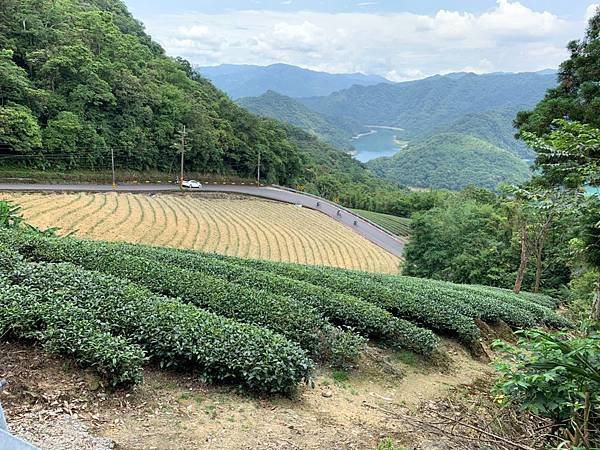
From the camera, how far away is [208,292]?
6422 millimetres

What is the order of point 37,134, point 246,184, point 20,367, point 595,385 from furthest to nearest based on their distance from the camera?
point 246,184
point 37,134
point 20,367
point 595,385

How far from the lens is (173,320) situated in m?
4.96

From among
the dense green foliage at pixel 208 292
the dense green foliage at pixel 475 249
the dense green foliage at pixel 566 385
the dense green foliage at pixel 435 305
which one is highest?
the dense green foliage at pixel 566 385

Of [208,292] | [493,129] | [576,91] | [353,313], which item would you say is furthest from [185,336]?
[493,129]

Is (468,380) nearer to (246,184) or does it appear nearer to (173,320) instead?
(173,320)

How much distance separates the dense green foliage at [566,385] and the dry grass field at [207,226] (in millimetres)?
21539

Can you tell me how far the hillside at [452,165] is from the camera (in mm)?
108125

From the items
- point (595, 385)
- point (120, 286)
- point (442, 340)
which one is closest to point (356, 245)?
point (442, 340)

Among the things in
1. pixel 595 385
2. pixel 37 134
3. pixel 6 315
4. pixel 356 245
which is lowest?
pixel 356 245

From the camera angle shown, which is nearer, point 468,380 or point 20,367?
point 20,367

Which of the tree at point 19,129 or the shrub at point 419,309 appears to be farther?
the tree at point 19,129

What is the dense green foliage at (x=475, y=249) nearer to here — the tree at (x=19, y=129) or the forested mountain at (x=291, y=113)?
the tree at (x=19, y=129)

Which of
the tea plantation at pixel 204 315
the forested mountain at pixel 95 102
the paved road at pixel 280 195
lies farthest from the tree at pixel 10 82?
the tea plantation at pixel 204 315

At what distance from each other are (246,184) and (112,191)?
1729 cm
